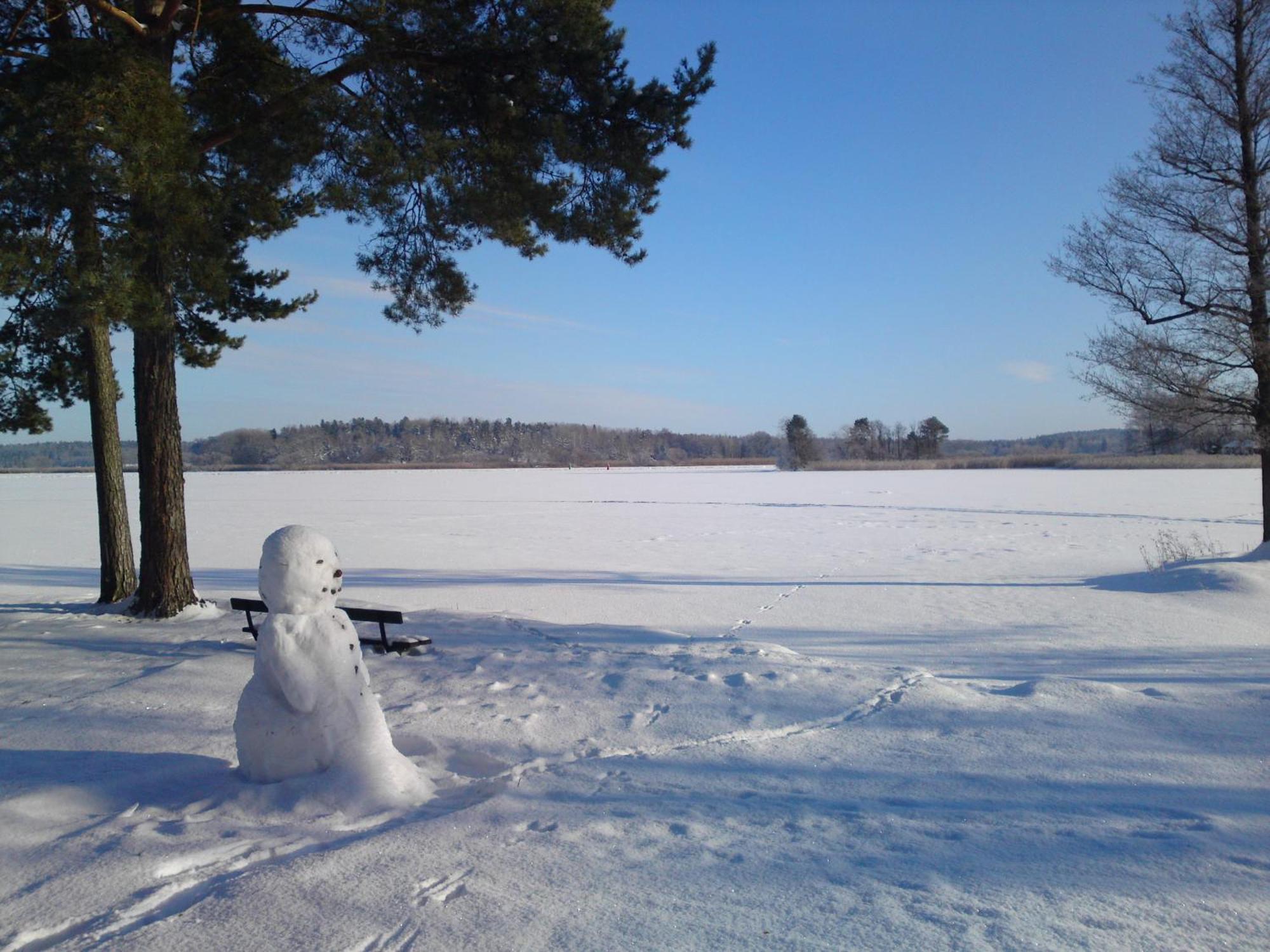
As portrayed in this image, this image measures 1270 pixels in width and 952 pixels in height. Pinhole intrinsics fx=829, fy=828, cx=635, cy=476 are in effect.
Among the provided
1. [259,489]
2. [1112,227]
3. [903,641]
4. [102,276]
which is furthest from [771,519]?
[259,489]

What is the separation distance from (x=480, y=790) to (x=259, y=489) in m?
45.4

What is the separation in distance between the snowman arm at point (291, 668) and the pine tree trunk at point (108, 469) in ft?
20.5

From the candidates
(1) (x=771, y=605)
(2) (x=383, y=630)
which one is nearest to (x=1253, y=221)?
(1) (x=771, y=605)

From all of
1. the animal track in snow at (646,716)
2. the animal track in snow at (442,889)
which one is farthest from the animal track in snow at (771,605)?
the animal track in snow at (442,889)

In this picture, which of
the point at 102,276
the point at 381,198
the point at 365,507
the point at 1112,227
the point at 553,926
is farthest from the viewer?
the point at 365,507

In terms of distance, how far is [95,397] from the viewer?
8.99m

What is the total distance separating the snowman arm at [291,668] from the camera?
3.86 m

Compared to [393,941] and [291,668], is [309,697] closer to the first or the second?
[291,668]

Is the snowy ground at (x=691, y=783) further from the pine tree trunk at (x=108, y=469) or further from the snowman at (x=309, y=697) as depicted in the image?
the pine tree trunk at (x=108, y=469)

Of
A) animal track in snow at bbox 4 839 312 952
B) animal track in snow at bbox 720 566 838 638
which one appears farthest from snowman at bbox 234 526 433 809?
animal track in snow at bbox 720 566 838 638

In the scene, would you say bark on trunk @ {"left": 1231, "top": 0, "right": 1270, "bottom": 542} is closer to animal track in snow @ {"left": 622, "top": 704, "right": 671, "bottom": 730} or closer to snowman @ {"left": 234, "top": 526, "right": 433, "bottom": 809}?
animal track in snow @ {"left": 622, "top": 704, "right": 671, "bottom": 730}

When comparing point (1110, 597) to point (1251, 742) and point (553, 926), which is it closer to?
point (1251, 742)

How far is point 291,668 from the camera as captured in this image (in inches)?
152

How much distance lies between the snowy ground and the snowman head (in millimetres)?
857
